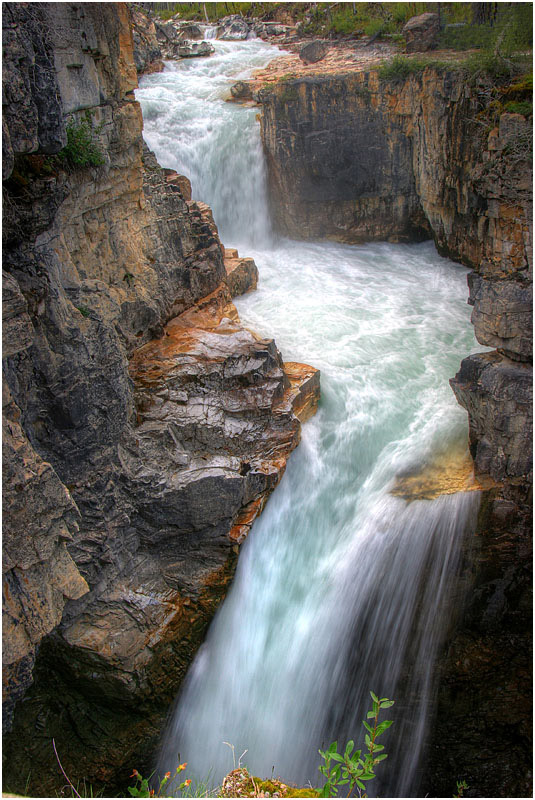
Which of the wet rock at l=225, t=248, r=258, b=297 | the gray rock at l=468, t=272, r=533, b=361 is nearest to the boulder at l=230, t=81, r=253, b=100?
the wet rock at l=225, t=248, r=258, b=297

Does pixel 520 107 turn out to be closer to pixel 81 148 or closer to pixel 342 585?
pixel 81 148

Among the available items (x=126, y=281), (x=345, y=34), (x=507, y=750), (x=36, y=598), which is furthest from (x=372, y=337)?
(x=345, y=34)

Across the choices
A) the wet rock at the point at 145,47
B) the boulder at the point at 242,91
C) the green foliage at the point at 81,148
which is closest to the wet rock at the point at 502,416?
the green foliage at the point at 81,148

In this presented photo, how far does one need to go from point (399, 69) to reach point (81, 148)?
8324 millimetres

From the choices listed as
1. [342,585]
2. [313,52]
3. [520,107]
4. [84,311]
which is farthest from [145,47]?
[342,585]

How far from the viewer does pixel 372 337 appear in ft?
34.9

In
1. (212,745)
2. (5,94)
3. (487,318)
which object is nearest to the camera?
(5,94)

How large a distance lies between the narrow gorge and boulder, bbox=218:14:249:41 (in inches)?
505

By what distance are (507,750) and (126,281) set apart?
7638mm

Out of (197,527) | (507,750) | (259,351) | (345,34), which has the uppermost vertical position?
(345,34)

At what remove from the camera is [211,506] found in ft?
23.5

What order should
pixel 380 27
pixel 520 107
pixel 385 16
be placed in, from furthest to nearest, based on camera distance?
pixel 385 16
pixel 380 27
pixel 520 107

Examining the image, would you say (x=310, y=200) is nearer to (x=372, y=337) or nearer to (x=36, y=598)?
(x=372, y=337)

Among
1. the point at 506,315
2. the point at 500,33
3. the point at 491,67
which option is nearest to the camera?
the point at 506,315
